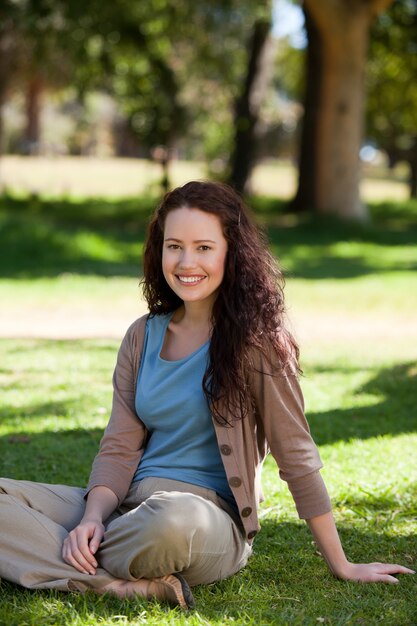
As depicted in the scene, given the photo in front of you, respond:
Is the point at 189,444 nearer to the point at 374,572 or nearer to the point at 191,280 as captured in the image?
the point at 191,280

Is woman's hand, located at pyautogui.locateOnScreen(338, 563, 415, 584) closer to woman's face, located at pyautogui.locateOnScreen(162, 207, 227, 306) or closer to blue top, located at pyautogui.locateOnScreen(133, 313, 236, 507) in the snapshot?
blue top, located at pyautogui.locateOnScreen(133, 313, 236, 507)

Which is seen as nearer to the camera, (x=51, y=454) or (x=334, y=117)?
(x=51, y=454)

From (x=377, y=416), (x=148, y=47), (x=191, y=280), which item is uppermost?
(x=148, y=47)

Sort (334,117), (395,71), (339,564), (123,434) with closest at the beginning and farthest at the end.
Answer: (339,564)
(123,434)
(334,117)
(395,71)

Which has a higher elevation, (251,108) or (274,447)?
(251,108)

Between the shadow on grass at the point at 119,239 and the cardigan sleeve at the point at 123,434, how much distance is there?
6.40 metres

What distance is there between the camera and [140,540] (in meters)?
3.00

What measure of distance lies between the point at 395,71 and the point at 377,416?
21642 mm

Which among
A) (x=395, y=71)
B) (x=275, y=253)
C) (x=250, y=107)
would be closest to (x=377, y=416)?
(x=275, y=253)

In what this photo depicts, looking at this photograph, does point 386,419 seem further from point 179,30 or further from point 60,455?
point 179,30

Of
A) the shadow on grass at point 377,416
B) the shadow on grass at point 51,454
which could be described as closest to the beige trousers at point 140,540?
the shadow on grass at point 51,454

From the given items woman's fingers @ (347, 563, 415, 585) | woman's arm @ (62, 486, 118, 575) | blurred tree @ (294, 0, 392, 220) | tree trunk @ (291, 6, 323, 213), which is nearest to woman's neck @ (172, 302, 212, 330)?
woman's arm @ (62, 486, 118, 575)

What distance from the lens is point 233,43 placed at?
79.6 feet

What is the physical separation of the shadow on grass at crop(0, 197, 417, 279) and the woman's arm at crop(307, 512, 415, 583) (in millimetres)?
6725
